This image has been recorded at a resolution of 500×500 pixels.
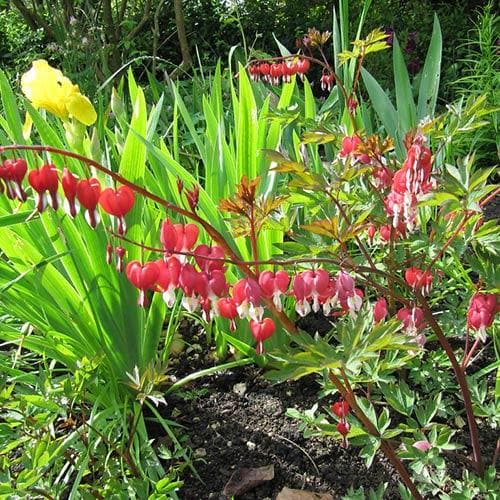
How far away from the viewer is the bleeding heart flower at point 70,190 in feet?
2.87

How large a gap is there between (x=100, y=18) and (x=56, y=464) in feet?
19.9

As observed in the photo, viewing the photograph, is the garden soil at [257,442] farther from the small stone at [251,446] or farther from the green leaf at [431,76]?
the green leaf at [431,76]

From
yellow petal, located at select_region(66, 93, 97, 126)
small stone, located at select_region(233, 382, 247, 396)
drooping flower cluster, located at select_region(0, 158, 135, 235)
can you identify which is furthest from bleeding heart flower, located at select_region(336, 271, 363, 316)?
small stone, located at select_region(233, 382, 247, 396)

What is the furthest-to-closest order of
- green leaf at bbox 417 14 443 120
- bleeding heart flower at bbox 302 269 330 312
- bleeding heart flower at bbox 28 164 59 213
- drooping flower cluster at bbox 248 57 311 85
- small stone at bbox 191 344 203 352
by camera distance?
green leaf at bbox 417 14 443 120 → drooping flower cluster at bbox 248 57 311 85 → small stone at bbox 191 344 203 352 → bleeding heart flower at bbox 302 269 330 312 → bleeding heart flower at bbox 28 164 59 213

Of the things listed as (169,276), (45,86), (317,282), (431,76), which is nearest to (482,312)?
(317,282)

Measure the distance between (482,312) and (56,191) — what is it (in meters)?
0.66

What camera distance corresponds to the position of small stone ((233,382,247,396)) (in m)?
1.65

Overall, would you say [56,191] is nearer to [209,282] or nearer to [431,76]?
[209,282]

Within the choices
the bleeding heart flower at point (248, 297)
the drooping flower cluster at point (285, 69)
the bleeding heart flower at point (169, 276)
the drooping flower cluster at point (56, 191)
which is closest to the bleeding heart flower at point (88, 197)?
the drooping flower cluster at point (56, 191)

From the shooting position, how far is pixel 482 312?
999mm

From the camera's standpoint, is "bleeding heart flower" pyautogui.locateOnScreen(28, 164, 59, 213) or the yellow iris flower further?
the yellow iris flower

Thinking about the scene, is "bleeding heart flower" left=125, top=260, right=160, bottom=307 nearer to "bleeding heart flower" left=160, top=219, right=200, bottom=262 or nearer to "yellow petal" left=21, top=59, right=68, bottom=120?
"bleeding heart flower" left=160, top=219, right=200, bottom=262

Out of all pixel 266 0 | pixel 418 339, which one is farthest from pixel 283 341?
pixel 266 0

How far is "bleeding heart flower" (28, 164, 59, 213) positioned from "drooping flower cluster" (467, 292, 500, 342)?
25.5 inches
